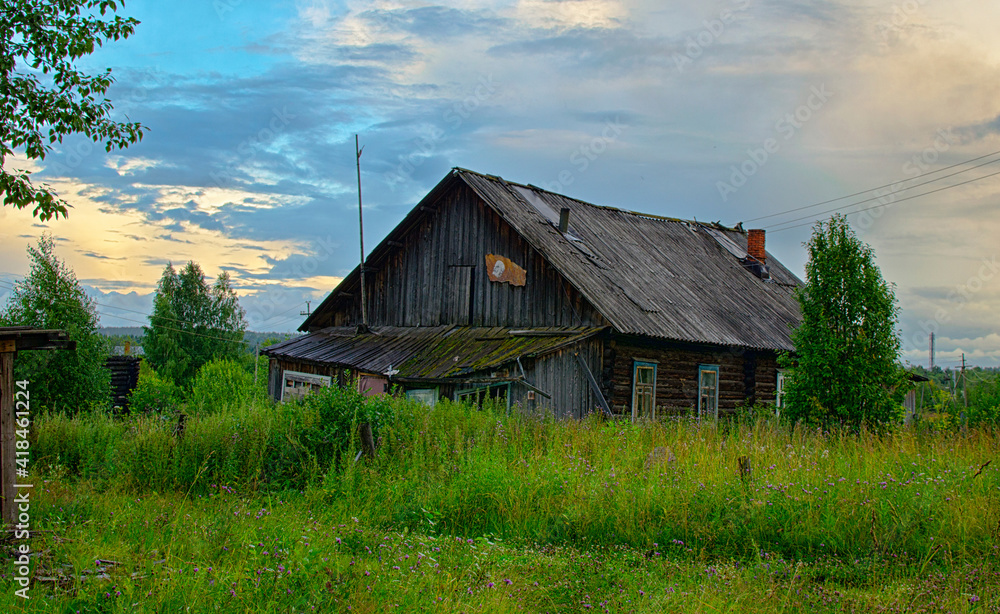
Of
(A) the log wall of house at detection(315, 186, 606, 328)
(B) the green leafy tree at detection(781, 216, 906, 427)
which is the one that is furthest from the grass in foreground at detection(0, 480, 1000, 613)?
(A) the log wall of house at detection(315, 186, 606, 328)

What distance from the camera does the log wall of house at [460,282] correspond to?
17891 mm

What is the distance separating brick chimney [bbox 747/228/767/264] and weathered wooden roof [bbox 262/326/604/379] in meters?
15.0

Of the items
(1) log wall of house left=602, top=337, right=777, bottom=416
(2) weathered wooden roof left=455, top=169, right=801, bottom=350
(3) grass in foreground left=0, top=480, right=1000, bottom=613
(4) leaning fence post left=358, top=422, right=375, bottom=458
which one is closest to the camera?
(3) grass in foreground left=0, top=480, right=1000, bottom=613

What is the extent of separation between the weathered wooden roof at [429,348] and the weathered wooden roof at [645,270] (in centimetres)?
161

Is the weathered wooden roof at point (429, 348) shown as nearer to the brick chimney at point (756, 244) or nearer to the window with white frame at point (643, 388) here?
the window with white frame at point (643, 388)

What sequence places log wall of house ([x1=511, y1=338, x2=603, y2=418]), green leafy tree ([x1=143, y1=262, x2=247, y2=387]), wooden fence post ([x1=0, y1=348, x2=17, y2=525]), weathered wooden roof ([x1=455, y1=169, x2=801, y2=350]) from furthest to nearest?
green leafy tree ([x1=143, y1=262, x2=247, y2=387]) < weathered wooden roof ([x1=455, y1=169, x2=801, y2=350]) < log wall of house ([x1=511, y1=338, x2=603, y2=418]) < wooden fence post ([x1=0, y1=348, x2=17, y2=525])

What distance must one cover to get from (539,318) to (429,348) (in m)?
2.89

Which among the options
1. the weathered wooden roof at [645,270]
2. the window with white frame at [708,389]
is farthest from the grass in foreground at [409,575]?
the window with white frame at [708,389]

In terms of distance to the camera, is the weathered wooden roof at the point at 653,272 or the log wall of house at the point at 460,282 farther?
the log wall of house at the point at 460,282

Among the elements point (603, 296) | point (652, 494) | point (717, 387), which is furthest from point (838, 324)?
point (652, 494)

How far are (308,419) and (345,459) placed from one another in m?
1.12

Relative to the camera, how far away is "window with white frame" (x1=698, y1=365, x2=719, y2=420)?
65.2ft

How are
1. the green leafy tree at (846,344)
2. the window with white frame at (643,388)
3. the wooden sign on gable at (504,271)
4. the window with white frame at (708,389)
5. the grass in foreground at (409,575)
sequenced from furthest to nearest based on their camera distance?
the window with white frame at (708,389)
the wooden sign on gable at (504,271)
the window with white frame at (643,388)
the green leafy tree at (846,344)
the grass in foreground at (409,575)

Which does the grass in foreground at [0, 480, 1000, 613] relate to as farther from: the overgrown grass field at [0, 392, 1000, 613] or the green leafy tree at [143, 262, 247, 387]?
the green leafy tree at [143, 262, 247, 387]
